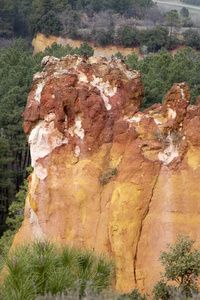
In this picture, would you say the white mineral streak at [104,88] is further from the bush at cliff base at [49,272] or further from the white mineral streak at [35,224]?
the bush at cliff base at [49,272]

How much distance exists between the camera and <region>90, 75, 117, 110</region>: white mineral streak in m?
9.52

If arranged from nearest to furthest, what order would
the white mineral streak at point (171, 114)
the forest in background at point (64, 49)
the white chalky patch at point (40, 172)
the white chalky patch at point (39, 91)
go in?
the white mineral streak at point (171, 114) < the white chalky patch at point (40, 172) < the white chalky patch at point (39, 91) < the forest in background at point (64, 49)

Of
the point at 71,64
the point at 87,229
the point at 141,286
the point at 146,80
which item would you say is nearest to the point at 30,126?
the point at 71,64

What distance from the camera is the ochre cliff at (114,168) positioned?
27.6 ft

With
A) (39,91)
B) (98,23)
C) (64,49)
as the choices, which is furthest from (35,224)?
(98,23)

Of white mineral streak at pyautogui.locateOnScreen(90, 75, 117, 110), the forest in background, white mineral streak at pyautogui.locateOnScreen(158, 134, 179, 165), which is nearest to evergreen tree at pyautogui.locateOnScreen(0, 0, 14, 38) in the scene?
the forest in background

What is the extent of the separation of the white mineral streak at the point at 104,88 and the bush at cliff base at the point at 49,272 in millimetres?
3853

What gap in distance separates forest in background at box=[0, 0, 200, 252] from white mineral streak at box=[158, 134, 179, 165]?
9653 millimetres

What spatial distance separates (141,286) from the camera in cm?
824

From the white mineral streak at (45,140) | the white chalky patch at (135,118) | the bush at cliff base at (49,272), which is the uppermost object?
the white chalky patch at (135,118)

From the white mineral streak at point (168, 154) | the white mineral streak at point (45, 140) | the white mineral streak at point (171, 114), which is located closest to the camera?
the white mineral streak at point (168, 154)

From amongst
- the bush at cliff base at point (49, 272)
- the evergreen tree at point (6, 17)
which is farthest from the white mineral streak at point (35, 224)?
the evergreen tree at point (6, 17)

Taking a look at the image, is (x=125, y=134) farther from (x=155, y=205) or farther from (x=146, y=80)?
(x=146, y=80)

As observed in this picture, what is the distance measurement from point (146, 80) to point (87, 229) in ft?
53.0
